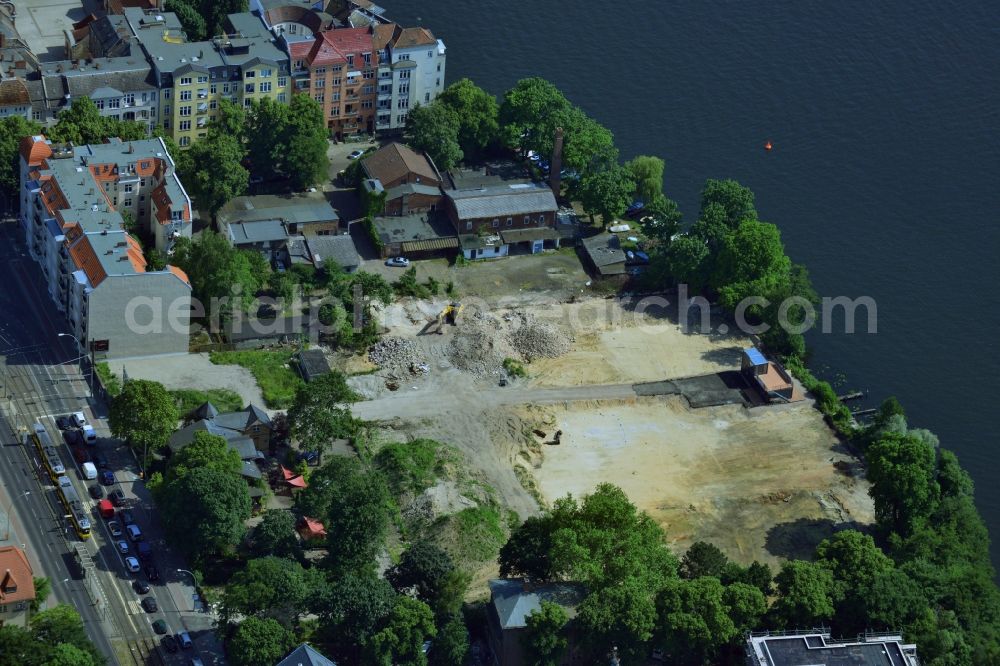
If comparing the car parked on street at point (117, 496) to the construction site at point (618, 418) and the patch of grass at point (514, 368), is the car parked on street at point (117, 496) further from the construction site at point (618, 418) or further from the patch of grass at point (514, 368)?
the patch of grass at point (514, 368)

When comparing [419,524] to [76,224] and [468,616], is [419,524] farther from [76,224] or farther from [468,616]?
[76,224]

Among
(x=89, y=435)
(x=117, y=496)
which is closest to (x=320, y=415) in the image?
(x=117, y=496)

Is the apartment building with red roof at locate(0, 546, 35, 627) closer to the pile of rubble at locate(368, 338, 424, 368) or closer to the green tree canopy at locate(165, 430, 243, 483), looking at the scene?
the green tree canopy at locate(165, 430, 243, 483)

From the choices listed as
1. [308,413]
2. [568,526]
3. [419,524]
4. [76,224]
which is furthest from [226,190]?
[568,526]

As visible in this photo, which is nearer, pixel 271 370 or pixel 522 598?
pixel 522 598

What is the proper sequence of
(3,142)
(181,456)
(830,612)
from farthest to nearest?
(3,142) → (181,456) → (830,612)

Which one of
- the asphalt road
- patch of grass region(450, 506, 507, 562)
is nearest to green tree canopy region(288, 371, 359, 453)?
patch of grass region(450, 506, 507, 562)

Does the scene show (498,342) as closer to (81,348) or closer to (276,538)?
(81,348)
